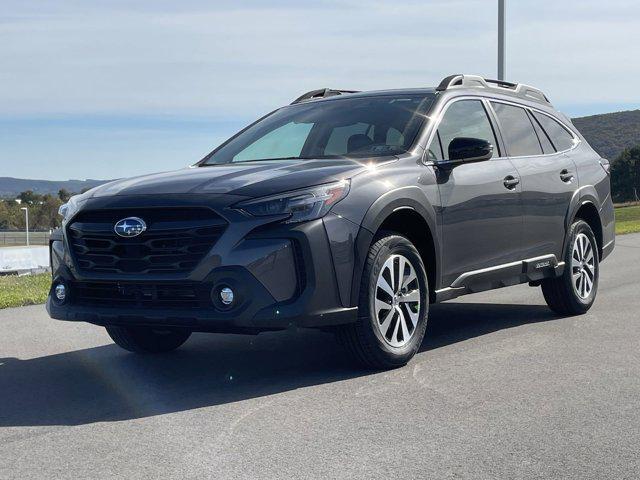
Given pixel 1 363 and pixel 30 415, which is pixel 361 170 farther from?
pixel 1 363

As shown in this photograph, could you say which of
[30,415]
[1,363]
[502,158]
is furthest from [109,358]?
[502,158]

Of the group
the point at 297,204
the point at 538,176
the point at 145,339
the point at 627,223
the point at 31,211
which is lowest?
the point at 31,211

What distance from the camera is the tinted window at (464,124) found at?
22.5 feet

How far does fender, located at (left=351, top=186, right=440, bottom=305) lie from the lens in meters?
5.71

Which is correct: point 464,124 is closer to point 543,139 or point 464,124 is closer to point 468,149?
point 468,149

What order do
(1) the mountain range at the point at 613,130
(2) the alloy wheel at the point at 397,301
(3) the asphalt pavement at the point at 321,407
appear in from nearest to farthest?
(3) the asphalt pavement at the point at 321,407 < (2) the alloy wheel at the point at 397,301 < (1) the mountain range at the point at 613,130

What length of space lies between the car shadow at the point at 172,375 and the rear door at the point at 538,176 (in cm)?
79

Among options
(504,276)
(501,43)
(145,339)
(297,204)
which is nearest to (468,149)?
(504,276)

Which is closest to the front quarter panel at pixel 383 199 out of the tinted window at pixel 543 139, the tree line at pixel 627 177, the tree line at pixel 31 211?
the tinted window at pixel 543 139

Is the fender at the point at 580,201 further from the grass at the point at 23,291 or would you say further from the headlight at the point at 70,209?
the grass at the point at 23,291

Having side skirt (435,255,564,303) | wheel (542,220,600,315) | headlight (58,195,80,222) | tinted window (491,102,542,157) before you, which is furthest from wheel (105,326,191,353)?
wheel (542,220,600,315)

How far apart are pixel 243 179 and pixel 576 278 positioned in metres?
3.79

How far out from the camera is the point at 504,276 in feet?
23.8

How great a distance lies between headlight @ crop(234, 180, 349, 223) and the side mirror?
1.32 m
